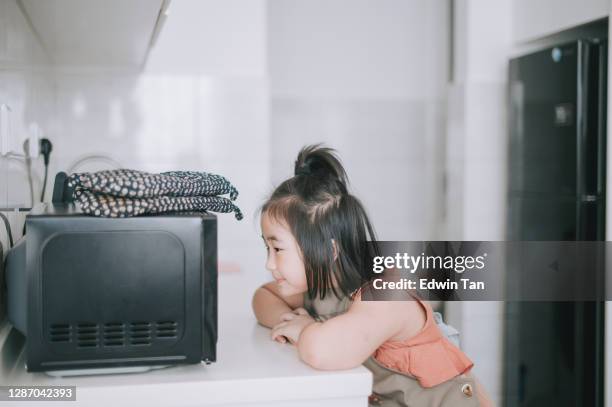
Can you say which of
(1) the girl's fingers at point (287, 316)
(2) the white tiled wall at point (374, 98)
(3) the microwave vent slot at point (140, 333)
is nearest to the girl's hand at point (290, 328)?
(1) the girl's fingers at point (287, 316)

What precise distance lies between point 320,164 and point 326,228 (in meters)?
0.14

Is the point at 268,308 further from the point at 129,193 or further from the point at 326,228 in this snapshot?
the point at 129,193

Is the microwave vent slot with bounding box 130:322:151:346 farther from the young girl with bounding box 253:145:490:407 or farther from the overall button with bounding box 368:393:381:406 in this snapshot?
the overall button with bounding box 368:393:381:406

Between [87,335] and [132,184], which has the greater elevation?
[132,184]

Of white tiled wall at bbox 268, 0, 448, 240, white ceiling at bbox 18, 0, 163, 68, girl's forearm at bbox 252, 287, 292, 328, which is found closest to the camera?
girl's forearm at bbox 252, 287, 292, 328

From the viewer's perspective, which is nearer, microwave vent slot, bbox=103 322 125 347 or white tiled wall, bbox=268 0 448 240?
microwave vent slot, bbox=103 322 125 347

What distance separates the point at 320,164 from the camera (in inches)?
45.4

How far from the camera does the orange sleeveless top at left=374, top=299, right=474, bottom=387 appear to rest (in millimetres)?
1065

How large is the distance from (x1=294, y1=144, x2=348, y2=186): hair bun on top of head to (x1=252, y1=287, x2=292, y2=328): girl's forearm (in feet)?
0.72

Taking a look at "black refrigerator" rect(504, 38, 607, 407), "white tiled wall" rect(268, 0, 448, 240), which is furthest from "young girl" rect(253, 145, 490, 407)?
"white tiled wall" rect(268, 0, 448, 240)

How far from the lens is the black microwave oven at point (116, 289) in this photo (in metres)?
0.79

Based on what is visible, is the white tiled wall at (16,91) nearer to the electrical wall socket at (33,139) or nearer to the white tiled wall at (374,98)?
the electrical wall socket at (33,139)

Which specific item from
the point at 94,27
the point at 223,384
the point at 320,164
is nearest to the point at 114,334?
the point at 223,384

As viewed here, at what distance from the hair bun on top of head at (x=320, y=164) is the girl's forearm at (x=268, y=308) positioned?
0.72 feet
